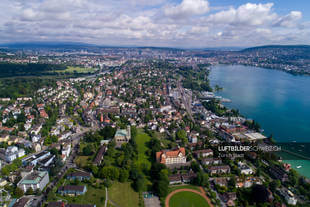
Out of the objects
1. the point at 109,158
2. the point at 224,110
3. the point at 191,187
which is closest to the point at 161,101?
the point at 224,110

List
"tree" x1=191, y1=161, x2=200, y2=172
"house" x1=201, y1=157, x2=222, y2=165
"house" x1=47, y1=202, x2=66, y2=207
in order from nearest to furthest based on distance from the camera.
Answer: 1. "house" x1=47, y1=202, x2=66, y2=207
2. "tree" x1=191, y1=161, x2=200, y2=172
3. "house" x1=201, y1=157, x2=222, y2=165

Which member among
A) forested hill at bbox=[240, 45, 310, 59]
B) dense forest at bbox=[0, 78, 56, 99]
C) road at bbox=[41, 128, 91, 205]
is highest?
forested hill at bbox=[240, 45, 310, 59]

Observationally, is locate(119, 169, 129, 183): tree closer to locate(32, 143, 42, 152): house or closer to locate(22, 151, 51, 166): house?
locate(22, 151, 51, 166): house

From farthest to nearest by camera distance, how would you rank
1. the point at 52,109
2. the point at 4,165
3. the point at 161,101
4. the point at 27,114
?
1. the point at 161,101
2. the point at 52,109
3. the point at 27,114
4. the point at 4,165

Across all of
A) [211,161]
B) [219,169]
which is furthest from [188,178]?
[211,161]

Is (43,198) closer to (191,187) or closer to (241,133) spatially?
(191,187)

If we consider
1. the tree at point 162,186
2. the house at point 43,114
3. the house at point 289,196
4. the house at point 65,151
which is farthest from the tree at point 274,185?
the house at point 43,114

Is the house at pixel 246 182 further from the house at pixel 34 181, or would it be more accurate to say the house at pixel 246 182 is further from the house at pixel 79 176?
the house at pixel 34 181

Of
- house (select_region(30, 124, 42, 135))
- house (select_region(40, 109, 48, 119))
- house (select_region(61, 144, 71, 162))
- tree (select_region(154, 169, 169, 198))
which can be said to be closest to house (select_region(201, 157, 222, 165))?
tree (select_region(154, 169, 169, 198))
